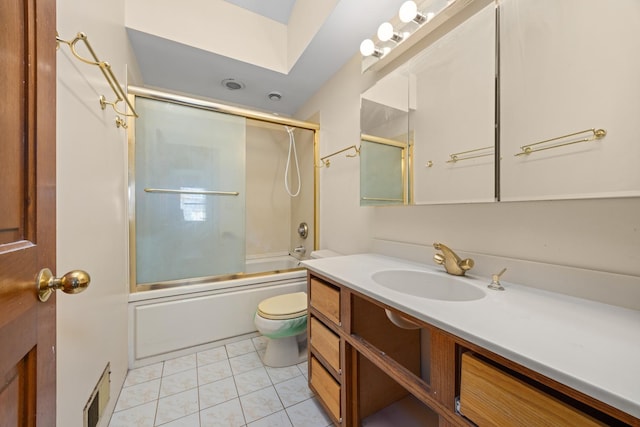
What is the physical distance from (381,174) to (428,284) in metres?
0.75

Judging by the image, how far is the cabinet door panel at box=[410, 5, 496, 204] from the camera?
3.35ft

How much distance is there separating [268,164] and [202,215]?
49.2 inches

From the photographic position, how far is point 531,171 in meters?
0.90

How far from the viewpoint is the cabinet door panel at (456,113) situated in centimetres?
102

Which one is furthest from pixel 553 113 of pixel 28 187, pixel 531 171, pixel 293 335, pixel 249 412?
pixel 249 412

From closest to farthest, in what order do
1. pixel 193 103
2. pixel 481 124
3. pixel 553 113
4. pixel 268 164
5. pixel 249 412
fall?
1. pixel 553 113
2. pixel 481 124
3. pixel 249 412
4. pixel 193 103
5. pixel 268 164

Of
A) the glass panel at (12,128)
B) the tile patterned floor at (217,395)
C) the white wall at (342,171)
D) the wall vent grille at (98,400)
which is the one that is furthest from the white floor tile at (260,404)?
the glass panel at (12,128)

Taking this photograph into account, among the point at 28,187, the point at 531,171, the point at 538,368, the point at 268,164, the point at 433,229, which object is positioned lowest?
the point at 538,368

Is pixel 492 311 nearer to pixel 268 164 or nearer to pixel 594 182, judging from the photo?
pixel 594 182

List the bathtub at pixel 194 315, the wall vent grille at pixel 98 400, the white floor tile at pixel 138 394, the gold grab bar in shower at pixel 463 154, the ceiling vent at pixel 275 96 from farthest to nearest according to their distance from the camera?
the ceiling vent at pixel 275 96, the bathtub at pixel 194 315, the white floor tile at pixel 138 394, the gold grab bar in shower at pixel 463 154, the wall vent grille at pixel 98 400

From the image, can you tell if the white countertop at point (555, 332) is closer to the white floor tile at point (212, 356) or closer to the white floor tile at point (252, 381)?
the white floor tile at point (252, 381)

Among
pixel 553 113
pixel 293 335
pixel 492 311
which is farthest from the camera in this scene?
pixel 293 335

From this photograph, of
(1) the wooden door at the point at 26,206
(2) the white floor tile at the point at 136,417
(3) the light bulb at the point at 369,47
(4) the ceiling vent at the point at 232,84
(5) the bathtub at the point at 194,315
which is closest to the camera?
(1) the wooden door at the point at 26,206

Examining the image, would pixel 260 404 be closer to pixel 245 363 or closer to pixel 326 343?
pixel 245 363
